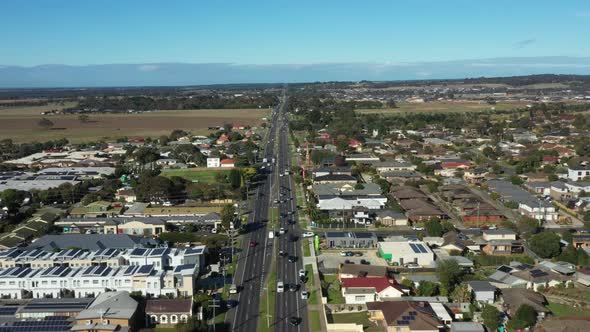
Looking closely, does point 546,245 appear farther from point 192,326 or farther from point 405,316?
point 192,326

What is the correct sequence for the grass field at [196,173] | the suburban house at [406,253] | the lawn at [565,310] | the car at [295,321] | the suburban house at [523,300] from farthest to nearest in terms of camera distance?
1. the grass field at [196,173]
2. the suburban house at [406,253]
3. the lawn at [565,310]
4. the suburban house at [523,300]
5. the car at [295,321]

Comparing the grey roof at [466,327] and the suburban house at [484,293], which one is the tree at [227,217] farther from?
the grey roof at [466,327]

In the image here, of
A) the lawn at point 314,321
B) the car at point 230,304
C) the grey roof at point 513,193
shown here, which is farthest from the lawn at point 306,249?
the grey roof at point 513,193

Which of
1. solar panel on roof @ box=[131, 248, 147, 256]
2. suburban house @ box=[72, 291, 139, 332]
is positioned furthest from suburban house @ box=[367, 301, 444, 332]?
solar panel on roof @ box=[131, 248, 147, 256]

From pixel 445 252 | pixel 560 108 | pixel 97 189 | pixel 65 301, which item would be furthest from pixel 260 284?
pixel 560 108

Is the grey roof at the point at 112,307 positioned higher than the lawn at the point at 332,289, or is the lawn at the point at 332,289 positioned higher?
the grey roof at the point at 112,307

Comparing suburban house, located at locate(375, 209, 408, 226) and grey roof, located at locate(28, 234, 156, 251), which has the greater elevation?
grey roof, located at locate(28, 234, 156, 251)

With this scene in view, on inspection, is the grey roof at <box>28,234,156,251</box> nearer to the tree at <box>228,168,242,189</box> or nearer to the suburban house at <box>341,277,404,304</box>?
the suburban house at <box>341,277,404,304</box>
